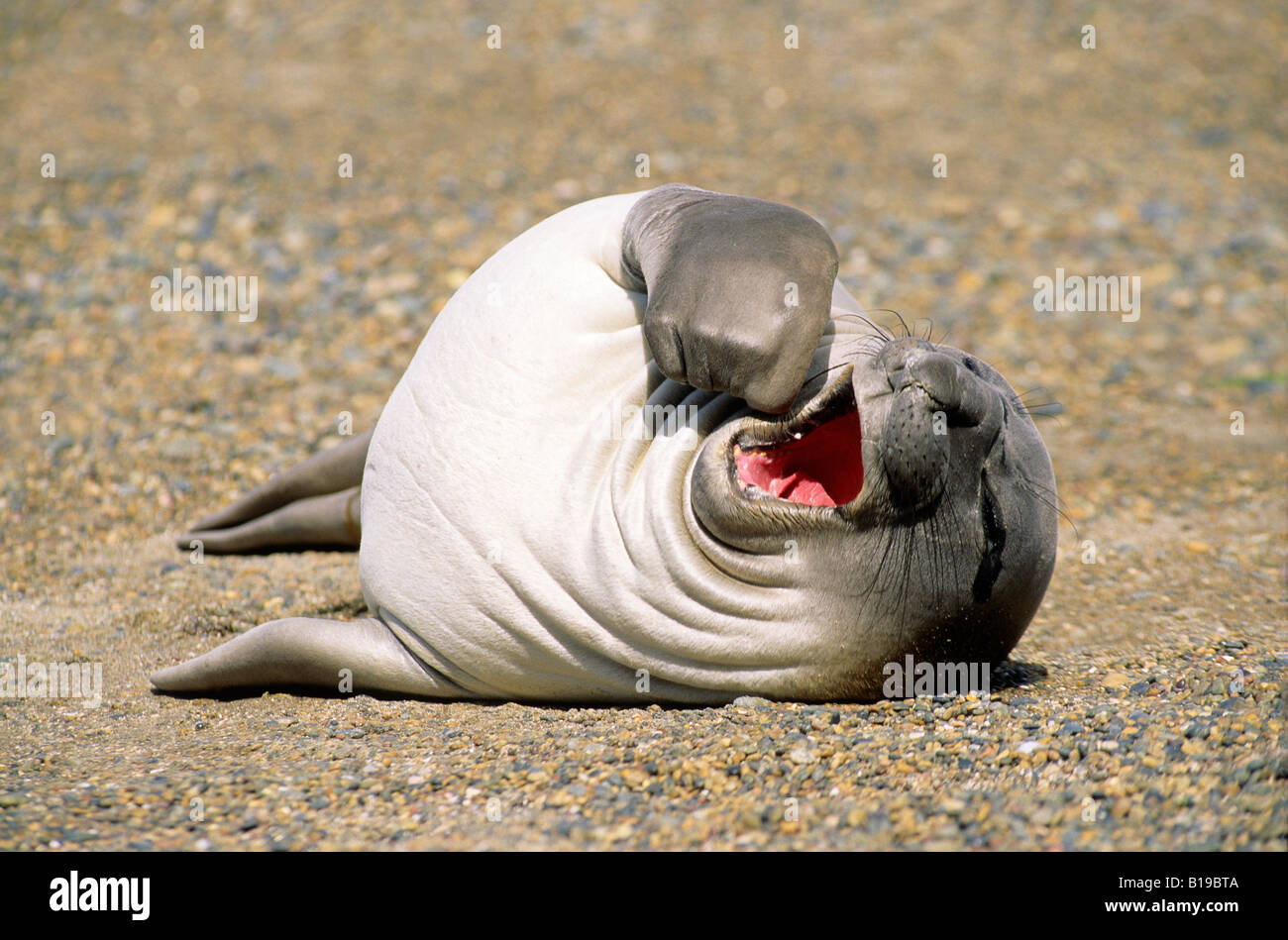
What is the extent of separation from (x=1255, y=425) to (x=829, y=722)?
4512 mm

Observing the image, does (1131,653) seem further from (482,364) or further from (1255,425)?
(1255,425)

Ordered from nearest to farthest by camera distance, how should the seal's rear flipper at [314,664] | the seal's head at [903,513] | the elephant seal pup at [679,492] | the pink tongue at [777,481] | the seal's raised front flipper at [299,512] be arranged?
the seal's head at [903,513] → the elephant seal pup at [679,492] → the pink tongue at [777,481] → the seal's rear flipper at [314,664] → the seal's raised front flipper at [299,512]

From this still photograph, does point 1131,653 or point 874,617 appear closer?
point 874,617

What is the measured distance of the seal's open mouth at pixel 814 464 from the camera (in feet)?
10.8

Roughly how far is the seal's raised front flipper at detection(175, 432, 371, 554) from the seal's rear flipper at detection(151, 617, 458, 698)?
3.87 feet

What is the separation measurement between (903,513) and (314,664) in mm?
1786

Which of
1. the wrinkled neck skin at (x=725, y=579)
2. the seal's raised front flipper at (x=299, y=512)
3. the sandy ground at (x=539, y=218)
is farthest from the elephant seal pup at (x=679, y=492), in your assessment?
the seal's raised front flipper at (x=299, y=512)

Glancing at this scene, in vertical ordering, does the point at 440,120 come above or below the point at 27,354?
above

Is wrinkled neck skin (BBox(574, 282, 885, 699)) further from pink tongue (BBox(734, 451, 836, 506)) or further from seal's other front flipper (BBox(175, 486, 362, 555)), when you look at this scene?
seal's other front flipper (BBox(175, 486, 362, 555))

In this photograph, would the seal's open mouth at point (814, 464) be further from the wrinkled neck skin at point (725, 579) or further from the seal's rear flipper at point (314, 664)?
the seal's rear flipper at point (314, 664)

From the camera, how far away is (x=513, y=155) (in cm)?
811

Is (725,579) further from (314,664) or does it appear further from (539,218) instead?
(539,218)

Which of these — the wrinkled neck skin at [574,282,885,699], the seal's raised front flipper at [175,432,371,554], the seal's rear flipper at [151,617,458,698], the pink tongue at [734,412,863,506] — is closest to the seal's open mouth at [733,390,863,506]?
the pink tongue at [734,412,863,506]
